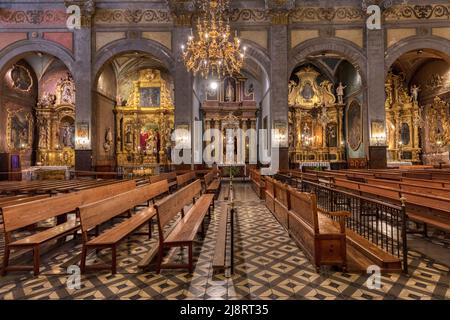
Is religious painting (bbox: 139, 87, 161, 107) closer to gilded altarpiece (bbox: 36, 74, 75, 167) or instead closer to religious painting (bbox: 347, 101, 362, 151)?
gilded altarpiece (bbox: 36, 74, 75, 167)

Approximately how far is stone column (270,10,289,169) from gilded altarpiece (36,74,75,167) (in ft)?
40.3

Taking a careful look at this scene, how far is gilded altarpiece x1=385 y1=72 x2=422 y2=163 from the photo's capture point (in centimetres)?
1711

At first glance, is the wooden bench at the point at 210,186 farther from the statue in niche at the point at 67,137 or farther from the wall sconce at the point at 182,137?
the statue in niche at the point at 67,137

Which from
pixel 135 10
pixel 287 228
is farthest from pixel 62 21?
pixel 287 228

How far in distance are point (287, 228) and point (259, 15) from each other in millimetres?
12006

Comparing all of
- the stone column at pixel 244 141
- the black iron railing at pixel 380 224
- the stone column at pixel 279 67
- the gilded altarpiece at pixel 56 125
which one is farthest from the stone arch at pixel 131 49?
the black iron railing at pixel 380 224

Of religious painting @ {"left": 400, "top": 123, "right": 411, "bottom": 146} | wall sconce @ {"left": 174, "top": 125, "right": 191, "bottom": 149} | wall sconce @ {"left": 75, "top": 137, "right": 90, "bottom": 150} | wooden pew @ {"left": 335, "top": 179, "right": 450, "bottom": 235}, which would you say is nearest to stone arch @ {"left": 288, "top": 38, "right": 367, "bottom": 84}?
wall sconce @ {"left": 174, "top": 125, "right": 191, "bottom": 149}

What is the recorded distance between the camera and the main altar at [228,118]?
20.9 meters

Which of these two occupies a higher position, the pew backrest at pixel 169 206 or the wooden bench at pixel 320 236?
the pew backrest at pixel 169 206

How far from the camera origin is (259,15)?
13773 mm

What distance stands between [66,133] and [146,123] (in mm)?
4913

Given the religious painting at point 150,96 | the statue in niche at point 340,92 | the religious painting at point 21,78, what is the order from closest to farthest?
the religious painting at point 21,78, the statue in niche at point 340,92, the religious painting at point 150,96

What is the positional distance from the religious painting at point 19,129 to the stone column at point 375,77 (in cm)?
1834

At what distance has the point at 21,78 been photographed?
1662 centimetres
